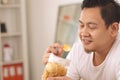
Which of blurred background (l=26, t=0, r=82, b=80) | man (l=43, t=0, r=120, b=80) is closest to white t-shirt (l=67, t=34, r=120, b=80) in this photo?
man (l=43, t=0, r=120, b=80)

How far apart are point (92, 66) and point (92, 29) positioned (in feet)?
0.66

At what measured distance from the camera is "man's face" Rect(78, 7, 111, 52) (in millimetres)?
1103

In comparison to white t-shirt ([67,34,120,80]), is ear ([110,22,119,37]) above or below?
above

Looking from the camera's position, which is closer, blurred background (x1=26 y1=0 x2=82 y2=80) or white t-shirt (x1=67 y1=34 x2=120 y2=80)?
white t-shirt (x1=67 y1=34 x2=120 y2=80)

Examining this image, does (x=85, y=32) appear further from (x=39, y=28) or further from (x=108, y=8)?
(x=39, y=28)

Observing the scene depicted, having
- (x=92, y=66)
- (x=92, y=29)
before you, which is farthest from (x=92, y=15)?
(x=92, y=66)

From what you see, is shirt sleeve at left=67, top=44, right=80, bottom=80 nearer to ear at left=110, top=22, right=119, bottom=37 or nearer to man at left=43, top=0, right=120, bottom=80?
man at left=43, top=0, right=120, bottom=80

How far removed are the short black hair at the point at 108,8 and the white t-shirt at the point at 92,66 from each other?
0.38 ft

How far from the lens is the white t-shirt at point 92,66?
1.15 metres

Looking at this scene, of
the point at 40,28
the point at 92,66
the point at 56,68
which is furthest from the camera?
the point at 40,28

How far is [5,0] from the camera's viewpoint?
10.6 ft

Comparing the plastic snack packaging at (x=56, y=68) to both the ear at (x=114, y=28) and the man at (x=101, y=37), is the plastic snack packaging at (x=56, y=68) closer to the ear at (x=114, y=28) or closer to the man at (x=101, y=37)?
the man at (x=101, y=37)

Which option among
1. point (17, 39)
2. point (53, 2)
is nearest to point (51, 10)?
point (53, 2)

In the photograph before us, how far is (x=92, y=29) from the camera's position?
1105mm
